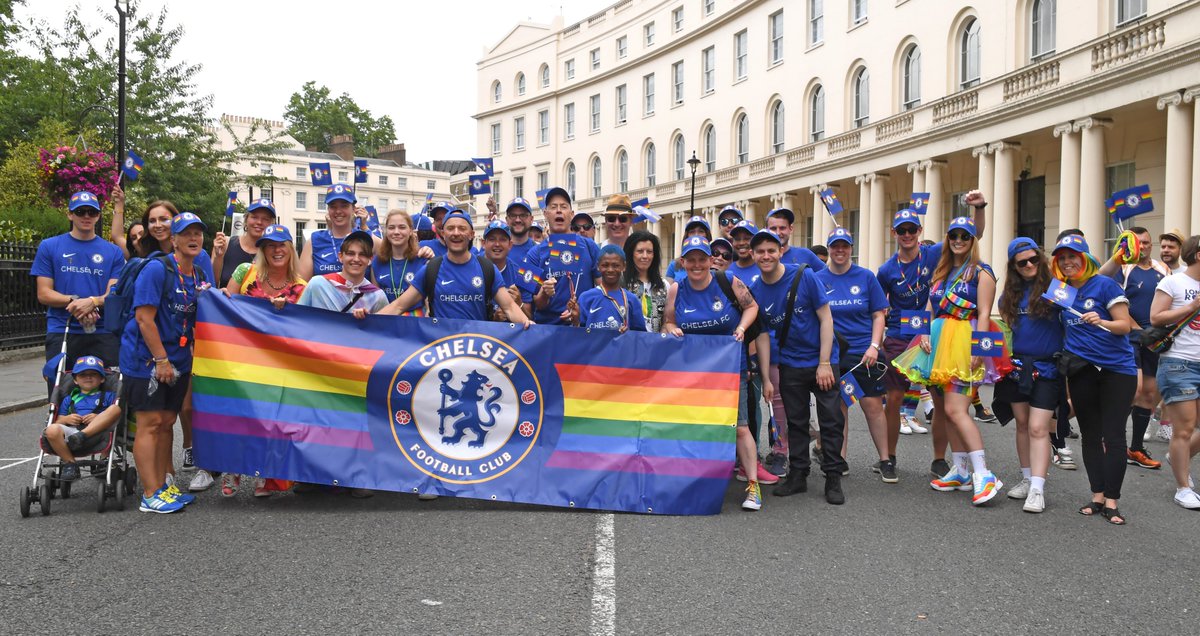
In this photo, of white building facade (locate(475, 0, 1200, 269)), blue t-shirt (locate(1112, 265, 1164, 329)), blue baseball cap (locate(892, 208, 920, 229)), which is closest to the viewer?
blue baseball cap (locate(892, 208, 920, 229))

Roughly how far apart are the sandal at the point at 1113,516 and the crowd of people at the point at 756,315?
2 centimetres

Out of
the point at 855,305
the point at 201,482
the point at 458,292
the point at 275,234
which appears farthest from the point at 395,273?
the point at 855,305

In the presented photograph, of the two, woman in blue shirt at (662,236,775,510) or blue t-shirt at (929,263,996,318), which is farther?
blue t-shirt at (929,263,996,318)

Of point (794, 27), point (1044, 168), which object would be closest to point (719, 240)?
Result: point (1044, 168)

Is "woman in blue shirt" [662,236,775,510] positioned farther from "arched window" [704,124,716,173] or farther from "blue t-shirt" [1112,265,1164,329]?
"arched window" [704,124,716,173]

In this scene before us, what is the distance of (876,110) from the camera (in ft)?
102

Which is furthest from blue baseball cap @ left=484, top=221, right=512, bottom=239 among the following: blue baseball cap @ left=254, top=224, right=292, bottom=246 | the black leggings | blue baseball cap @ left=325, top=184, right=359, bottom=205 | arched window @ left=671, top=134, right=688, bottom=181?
arched window @ left=671, top=134, right=688, bottom=181

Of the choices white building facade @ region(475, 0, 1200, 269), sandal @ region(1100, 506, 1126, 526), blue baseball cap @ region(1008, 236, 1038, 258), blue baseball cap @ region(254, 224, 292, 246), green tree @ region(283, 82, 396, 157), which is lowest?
sandal @ region(1100, 506, 1126, 526)

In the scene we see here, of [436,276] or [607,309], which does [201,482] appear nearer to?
[436,276]

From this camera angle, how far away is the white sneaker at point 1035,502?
21.3 ft

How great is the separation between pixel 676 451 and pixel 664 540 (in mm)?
854

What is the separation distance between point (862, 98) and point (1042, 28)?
8.77m

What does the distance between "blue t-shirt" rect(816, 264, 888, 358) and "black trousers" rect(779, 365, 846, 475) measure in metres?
0.62

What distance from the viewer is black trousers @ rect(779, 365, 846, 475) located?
6.87 metres
